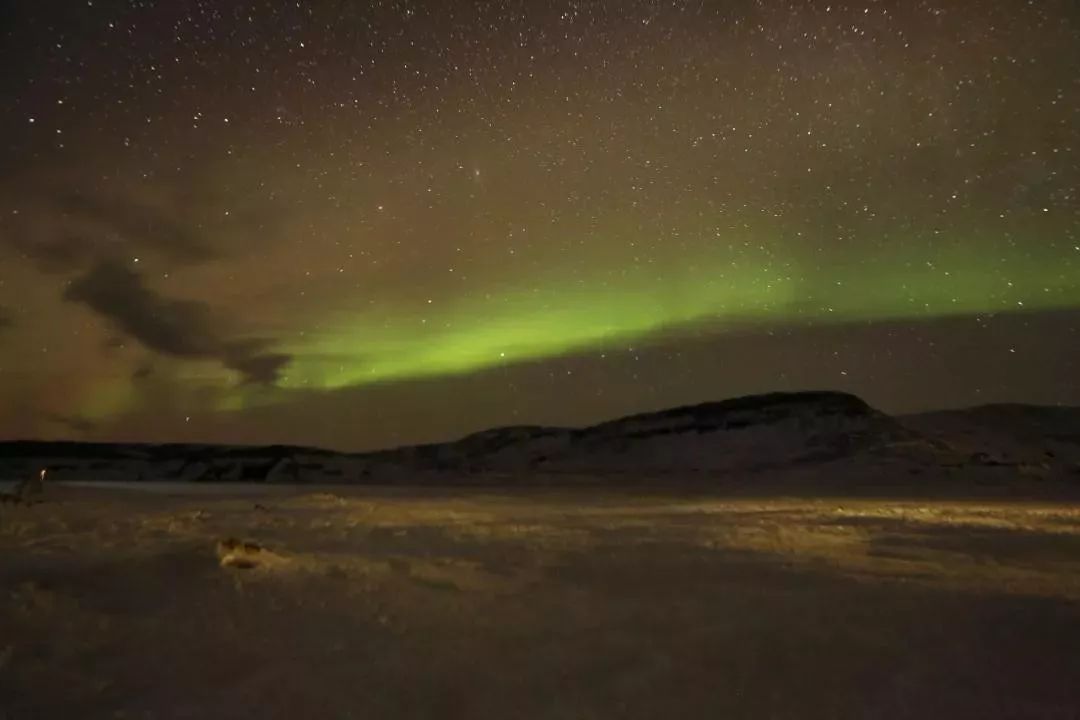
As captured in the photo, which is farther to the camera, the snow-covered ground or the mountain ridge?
the mountain ridge

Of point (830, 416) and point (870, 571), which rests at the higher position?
point (830, 416)

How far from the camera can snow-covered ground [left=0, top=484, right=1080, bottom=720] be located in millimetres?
6617

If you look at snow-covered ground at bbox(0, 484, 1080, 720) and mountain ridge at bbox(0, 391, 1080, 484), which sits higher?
mountain ridge at bbox(0, 391, 1080, 484)

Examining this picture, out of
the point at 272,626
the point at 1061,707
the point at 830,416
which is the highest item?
the point at 830,416

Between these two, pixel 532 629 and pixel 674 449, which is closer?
pixel 532 629

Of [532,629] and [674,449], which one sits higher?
[674,449]

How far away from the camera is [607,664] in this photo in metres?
7.34

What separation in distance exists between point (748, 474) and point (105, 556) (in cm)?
4976

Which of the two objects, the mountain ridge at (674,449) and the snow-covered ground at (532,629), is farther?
the mountain ridge at (674,449)

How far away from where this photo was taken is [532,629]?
8.34 metres

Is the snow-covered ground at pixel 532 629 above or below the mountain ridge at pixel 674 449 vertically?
below

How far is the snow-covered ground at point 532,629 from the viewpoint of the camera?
261 inches

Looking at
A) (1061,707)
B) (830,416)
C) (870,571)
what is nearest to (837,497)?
(870,571)

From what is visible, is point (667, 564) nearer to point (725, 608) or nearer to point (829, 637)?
point (725, 608)
